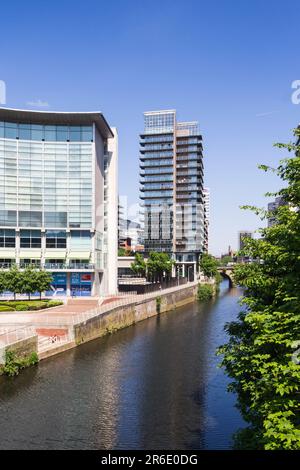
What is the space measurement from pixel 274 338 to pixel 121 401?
20.9 metres

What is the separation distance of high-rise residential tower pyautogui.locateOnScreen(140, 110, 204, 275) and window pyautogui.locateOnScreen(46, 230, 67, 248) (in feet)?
219

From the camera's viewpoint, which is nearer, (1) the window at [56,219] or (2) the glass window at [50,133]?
(1) the window at [56,219]

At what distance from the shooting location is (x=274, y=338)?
14.4m

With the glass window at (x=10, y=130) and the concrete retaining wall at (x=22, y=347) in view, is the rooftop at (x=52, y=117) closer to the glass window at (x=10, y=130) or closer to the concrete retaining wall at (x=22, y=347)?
the glass window at (x=10, y=130)

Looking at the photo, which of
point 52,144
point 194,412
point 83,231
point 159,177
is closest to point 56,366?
point 194,412

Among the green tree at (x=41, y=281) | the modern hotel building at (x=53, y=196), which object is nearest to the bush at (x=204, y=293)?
the modern hotel building at (x=53, y=196)

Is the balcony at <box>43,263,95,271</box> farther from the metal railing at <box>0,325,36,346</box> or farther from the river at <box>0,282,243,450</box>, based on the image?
the metal railing at <box>0,325,36,346</box>

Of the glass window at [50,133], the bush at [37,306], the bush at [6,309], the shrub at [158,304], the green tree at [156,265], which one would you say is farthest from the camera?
the green tree at [156,265]

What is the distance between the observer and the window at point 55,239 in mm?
83938

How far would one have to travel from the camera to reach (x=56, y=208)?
8375 centimetres

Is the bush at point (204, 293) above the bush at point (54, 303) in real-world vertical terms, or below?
below

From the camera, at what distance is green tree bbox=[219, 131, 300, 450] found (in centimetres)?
1384

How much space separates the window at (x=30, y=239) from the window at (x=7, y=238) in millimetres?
1414

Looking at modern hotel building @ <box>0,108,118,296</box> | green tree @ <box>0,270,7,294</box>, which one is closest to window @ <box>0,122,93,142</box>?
modern hotel building @ <box>0,108,118,296</box>
